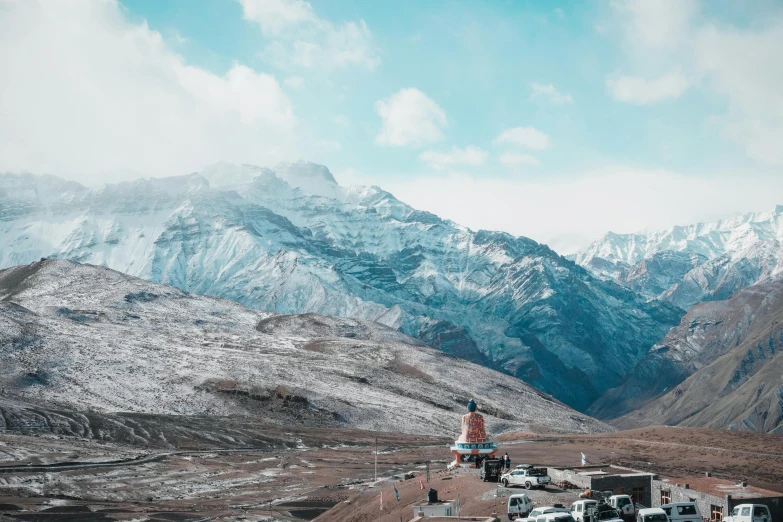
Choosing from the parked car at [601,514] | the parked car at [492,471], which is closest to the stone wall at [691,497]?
the parked car at [601,514]

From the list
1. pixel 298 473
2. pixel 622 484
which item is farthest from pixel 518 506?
pixel 298 473

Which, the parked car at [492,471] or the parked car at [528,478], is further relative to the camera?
the parked car at [492,471]

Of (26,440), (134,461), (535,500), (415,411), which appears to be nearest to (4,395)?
(26,440)

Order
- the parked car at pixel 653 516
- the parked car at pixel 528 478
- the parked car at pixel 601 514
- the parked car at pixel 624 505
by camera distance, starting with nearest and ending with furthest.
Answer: the parked car at pixel 653 516 < the parked car at pixel 601 514 < the parked car at pixel 624 505 < the parked car at pixel 528 478

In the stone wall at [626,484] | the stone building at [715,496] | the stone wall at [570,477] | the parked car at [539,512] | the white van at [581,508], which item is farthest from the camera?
the stone wall at [570,477]

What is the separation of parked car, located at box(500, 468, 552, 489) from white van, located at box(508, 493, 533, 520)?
20.7 ft

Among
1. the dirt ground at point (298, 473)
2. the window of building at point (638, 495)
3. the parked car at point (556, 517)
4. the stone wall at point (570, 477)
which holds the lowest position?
the dirt ground at point (298, 473)

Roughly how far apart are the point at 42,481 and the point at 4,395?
57.3 meters

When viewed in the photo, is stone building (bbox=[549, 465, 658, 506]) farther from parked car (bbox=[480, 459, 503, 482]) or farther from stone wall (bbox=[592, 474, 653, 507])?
parked car (bbox=[480, 459, 503, 482])

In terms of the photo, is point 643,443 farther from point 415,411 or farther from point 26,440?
point 26,440

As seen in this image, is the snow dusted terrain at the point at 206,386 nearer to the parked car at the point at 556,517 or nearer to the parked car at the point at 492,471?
the parked car at the point at 492,471

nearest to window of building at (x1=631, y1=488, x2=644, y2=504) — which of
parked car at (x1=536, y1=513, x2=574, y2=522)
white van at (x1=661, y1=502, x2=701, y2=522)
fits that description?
white van at (x1=661, y1=502, x2=701, y2=522)

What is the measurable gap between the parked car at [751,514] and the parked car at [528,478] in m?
11.2

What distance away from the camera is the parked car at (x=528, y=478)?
50625 millimetres
